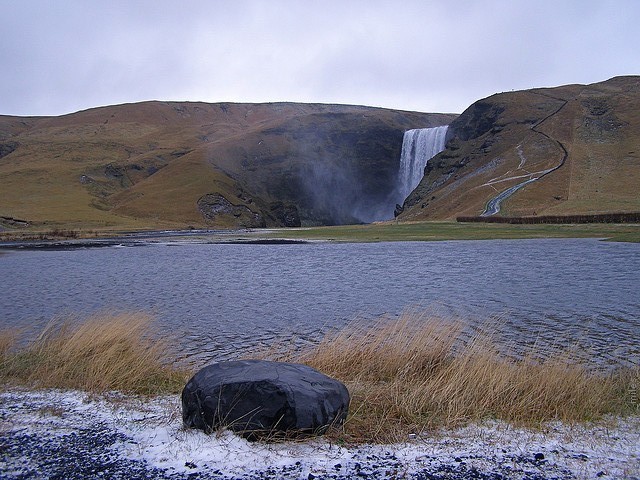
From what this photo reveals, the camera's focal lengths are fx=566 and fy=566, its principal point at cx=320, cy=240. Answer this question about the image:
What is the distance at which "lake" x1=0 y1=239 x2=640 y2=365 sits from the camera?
17734 mm

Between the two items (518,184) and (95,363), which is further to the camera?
(518,184)

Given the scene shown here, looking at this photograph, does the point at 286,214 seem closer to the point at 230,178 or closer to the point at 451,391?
the point at 230,178

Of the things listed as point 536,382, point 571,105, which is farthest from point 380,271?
point 571,105

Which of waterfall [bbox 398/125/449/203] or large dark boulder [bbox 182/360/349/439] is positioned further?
waterfall [bbox 398/125/449/203]

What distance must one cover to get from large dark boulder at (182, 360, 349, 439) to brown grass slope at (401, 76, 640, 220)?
7672 cm

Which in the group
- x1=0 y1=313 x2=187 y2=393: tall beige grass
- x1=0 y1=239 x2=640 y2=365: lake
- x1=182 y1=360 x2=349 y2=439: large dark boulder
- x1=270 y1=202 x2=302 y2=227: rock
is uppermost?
x1=182 y1=360 x2=349 y2=439: large dark boulder

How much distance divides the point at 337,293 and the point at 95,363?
1605 centimetres

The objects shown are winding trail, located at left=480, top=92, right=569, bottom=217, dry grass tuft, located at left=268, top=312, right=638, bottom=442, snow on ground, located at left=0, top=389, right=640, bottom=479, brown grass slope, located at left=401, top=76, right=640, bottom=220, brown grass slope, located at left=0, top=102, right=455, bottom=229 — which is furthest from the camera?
brown grass slope, located at left=0, top=102, right=455, bottom=229

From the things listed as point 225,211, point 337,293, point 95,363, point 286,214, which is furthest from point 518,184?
point 95,363

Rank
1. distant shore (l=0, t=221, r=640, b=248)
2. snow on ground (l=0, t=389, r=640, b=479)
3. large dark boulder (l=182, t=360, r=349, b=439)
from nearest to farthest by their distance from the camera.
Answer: snow on ground (l=0, t=389, r=640, b=479) < large dark boulder (l=182, t=360, r=349, b=439) < distant shore (l=0, t=221, r=640, b=248)

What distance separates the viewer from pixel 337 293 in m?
26.6

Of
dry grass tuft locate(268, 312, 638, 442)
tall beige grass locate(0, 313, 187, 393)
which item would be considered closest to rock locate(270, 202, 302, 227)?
tall beige grass locate(0, 313, 187, 393)

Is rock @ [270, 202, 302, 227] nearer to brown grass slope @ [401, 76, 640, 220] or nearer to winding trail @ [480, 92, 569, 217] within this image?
brown grass slope @ [401, 76, 640, 220]

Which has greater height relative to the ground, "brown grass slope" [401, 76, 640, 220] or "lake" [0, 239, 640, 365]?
"brown grass slope" [401, 76, 640, 220]
